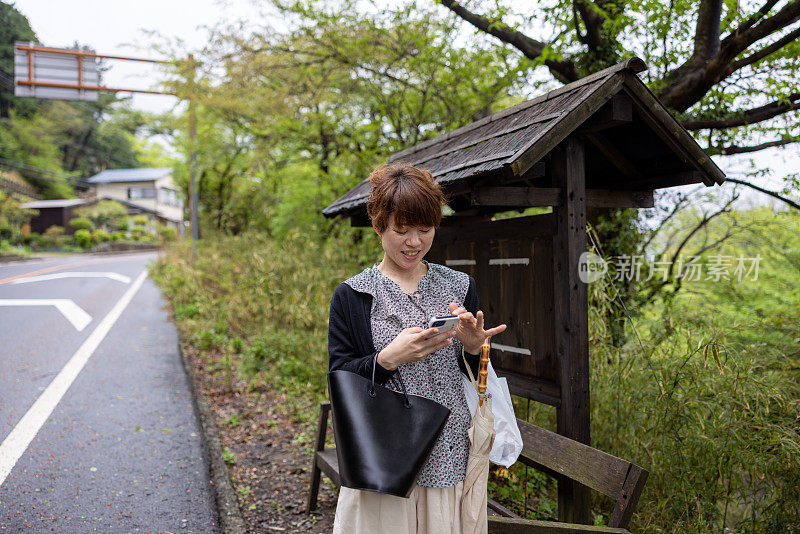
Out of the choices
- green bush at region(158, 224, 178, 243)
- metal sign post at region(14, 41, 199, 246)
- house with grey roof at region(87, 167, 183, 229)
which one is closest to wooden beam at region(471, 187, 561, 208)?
metal sign post at region(14, 41, 199, 246)

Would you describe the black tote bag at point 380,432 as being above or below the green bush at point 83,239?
below

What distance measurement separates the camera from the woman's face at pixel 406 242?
188cm

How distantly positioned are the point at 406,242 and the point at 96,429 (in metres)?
4.52

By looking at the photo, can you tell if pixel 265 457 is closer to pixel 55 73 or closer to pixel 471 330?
pixel 471 330

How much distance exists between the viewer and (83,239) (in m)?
31.8

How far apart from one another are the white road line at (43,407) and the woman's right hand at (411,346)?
371cm

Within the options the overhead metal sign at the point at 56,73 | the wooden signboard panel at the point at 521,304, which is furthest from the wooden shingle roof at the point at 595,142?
the overhead metal sign at the point at 56,73

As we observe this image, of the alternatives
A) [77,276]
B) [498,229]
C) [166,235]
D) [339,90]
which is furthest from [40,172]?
[498,229]

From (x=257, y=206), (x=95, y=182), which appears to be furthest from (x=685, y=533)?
(x=95, y=182)

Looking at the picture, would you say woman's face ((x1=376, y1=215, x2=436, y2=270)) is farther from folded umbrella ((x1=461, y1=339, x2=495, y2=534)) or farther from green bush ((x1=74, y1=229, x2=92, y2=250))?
green bush ((x1=74, y1=229, x2=92, y2=250))

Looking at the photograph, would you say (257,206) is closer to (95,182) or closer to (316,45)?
(316,45)

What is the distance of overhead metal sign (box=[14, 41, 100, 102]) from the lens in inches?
515

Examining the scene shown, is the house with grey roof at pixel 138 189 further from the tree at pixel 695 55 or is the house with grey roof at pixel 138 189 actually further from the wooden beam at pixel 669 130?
the wooden beam at pixel 669 130

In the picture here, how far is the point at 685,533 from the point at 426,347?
7.95 ft
